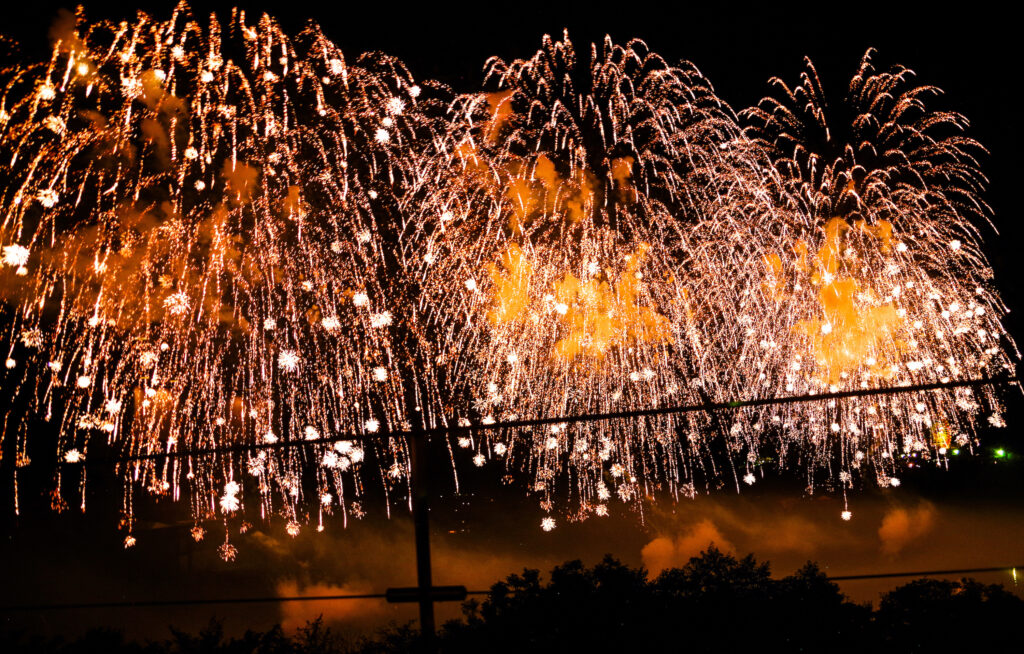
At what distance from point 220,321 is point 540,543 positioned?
6.35 metres

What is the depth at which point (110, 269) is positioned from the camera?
9.02m

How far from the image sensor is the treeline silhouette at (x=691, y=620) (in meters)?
2.27

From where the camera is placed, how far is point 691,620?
93.0 inches

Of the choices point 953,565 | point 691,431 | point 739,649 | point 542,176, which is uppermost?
point 542,176

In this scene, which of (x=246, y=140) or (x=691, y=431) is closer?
(x=246, y=140)

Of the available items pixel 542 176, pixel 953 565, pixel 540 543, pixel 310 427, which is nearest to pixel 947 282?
pixel 953 565

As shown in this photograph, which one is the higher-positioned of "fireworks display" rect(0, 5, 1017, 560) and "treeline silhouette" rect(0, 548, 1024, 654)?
"fireworks display" rect(0, 5, 1017, 560)

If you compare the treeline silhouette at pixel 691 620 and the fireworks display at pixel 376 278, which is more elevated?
the fireworks display at pixel 376 278

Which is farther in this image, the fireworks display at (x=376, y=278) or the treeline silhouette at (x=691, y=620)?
the fireworks display at (x=376, y=278)

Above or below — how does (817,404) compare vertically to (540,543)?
above

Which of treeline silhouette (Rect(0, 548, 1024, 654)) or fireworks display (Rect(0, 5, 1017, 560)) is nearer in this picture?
treeline silhouette (Rect(0, 548, 1024, 654))

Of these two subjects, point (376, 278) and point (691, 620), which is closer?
point (691, 620)

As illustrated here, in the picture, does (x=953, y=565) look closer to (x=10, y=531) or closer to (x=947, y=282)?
(x=947, y=282)

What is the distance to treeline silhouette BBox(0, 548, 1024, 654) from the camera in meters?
2.27
